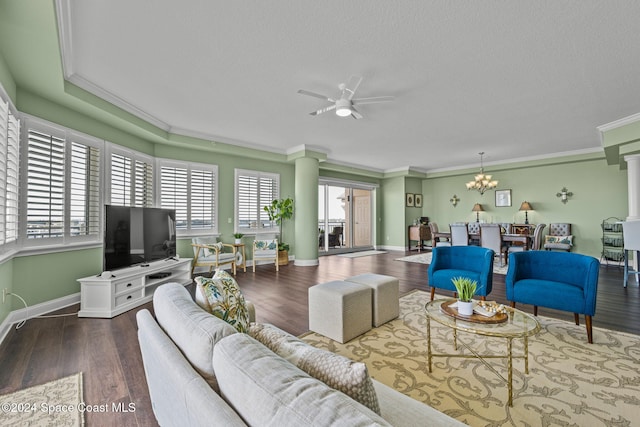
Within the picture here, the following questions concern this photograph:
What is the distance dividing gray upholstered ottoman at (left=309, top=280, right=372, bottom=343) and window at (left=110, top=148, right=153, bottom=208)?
3.66 metres

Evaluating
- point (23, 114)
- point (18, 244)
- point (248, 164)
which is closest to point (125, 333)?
point (18, 244)

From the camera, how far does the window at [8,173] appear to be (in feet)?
8.54

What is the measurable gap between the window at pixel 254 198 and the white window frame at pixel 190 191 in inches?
19.5

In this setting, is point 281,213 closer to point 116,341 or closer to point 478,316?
point 116,341

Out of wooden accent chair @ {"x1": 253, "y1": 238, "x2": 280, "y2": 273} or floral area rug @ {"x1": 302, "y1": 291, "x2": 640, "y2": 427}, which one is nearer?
floral area rug @ {"x1": 302, "y1": 291, "x2": 640, "y2": 427}

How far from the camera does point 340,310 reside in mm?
2600

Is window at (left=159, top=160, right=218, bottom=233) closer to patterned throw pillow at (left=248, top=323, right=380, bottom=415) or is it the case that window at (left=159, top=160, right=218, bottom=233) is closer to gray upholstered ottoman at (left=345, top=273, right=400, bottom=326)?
gray upholstered ottoman at (left=345, top=273, right=400, bottom=326)

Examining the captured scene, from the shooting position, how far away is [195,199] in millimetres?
5742

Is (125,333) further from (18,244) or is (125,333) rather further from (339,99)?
(339,99)

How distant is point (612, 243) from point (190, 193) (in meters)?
9.52

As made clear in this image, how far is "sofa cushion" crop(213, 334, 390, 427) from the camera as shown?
0.62 m

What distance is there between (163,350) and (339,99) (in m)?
3.38

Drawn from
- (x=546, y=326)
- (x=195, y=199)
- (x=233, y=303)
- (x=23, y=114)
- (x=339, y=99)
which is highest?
(x=339, y=99)

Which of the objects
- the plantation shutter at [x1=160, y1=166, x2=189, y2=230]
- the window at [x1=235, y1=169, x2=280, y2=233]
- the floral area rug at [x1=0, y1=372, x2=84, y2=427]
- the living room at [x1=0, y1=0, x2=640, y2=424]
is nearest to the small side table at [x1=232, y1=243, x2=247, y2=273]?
the living room at [x1=0, y1=0, x2=640, y2=424]
